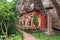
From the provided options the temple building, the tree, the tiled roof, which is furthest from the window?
the tree

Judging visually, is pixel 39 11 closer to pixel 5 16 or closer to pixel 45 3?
pixel 45 3

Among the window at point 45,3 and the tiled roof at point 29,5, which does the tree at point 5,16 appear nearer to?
the window at point 45,3

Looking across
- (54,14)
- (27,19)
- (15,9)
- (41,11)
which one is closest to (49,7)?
(54,14)

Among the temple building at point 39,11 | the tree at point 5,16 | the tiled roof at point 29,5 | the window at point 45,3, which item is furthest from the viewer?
the tiled roof at point 29,5

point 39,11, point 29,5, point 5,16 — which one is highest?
point 29,5

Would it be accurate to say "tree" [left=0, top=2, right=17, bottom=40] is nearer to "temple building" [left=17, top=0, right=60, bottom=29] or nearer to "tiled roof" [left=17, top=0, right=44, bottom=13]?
"temple building" [left=17, top=0, right=60, bottom=29]

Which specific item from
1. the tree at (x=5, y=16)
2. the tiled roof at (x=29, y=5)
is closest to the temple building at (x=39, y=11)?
the tiled roof at (x=29, y=5)

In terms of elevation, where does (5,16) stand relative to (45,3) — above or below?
below

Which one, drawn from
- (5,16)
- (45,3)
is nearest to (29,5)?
(45,3)

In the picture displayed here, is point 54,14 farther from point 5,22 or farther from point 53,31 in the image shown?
point 5,22

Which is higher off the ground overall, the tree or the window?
the window

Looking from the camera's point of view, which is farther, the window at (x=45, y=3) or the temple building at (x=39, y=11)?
the window at (x=45, y=3)

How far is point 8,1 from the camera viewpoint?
67.9 feet

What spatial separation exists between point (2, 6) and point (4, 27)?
294 centimetres
